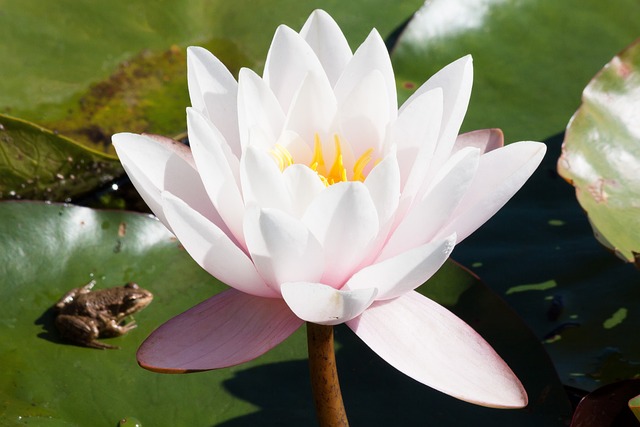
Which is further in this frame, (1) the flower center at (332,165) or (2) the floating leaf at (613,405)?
(2) the floating leaf at (613,405)

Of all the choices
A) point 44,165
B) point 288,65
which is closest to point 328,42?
point 288,65

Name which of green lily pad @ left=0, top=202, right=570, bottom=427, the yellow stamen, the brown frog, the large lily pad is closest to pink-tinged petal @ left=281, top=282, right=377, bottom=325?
the yellow stamen

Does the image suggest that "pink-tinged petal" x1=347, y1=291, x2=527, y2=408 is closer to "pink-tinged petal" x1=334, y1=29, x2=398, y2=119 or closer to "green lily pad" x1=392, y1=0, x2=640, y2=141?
"pink-tinged petal" x1=334, y1=29, x2=398, y2=119

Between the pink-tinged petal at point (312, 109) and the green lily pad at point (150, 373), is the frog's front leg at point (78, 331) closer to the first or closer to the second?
the green lily pad at point (150, 373)

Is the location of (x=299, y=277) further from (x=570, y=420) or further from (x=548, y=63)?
(x=548, y=63)

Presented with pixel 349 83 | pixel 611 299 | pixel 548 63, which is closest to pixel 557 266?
pixel 611 299

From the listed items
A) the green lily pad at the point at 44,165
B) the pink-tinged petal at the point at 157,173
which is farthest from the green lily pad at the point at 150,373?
the pink-tinged petal at the point at 157,173

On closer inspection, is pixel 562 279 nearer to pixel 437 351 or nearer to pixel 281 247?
pixel 437 351
